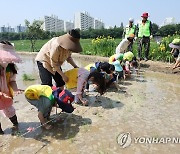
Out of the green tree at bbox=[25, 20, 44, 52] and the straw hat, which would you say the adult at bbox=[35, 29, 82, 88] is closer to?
the straw hat

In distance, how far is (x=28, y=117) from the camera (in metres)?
4.33

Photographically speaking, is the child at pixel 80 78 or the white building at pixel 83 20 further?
the white building at pixel 83 20

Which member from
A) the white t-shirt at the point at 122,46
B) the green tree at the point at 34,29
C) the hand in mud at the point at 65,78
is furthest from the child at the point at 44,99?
the green tree at the point at 34,29

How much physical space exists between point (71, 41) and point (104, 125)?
140 centimetres

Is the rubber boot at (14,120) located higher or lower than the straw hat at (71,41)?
lower

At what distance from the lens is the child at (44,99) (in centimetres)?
375

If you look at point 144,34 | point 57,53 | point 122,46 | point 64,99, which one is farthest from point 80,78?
point 144,34

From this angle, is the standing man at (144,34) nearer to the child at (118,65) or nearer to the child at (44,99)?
the child at (118,65)

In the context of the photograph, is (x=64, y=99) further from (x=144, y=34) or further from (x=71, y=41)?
(x=144, y=34)

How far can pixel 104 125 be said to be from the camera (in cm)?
395

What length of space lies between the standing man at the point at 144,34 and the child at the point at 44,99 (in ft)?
19.3

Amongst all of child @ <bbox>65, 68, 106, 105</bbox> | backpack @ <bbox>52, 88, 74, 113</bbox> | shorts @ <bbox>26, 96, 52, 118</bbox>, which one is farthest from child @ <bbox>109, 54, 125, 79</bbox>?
shorts @ <bbox>26, 96, 52, 118</bbox>

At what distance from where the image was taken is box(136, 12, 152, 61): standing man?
895 centimetres

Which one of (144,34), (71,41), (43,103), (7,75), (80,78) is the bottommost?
(43,103)
